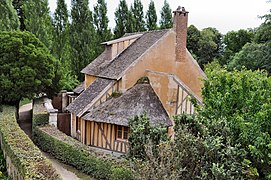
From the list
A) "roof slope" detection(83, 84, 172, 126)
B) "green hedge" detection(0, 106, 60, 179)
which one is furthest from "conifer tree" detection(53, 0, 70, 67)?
"green hedge" detection(0, 106, 60, 179)

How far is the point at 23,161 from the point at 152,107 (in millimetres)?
8673

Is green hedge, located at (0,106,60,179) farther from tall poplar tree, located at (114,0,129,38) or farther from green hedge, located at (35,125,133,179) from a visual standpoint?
tall poplar tree, located at (114,0,129,38)

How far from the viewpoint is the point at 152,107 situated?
1842cm

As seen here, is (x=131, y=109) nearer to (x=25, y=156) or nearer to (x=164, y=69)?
(x=164, y=69)

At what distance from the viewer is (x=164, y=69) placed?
2078cm

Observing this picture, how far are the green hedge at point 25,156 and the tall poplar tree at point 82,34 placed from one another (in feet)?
53.7

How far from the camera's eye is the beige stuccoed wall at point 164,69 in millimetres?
19438

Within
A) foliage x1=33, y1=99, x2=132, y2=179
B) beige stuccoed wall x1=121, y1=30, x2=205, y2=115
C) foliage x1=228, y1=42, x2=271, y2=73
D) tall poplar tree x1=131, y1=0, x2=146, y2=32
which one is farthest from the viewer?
tall poplar tree x1=131, y1=0, x2=146, y2=32

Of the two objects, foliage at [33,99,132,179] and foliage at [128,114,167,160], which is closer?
foliage at [128,114,167,160]

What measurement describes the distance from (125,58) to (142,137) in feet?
32.7

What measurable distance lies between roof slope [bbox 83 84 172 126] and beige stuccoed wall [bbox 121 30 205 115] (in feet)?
2.11

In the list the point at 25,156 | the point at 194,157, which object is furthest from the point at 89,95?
the point at 194,157

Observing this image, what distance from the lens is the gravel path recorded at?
15047 millimetres

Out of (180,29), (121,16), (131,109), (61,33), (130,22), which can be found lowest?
(131,109)
